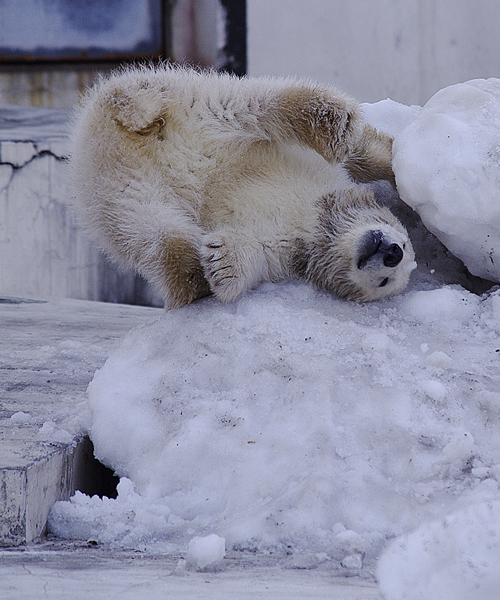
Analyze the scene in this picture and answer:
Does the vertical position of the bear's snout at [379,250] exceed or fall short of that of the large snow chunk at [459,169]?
it falls short

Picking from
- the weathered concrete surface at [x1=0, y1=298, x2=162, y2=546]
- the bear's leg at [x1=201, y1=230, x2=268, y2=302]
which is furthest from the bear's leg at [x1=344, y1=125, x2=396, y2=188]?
the weathered concrete surface at [x1=0, y1=298, x2=162, y2=546]

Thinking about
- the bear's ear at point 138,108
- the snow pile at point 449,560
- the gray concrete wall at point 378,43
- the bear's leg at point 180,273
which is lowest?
the snow pile at point 449,560

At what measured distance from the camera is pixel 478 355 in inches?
47.3

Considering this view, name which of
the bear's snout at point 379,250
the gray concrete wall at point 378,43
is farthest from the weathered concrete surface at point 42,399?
the gray concrete wall at point 378,43

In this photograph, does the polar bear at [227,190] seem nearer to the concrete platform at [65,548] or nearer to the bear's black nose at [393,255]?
the bear's black nose at [393,255]

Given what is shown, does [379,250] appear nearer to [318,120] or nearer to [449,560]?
[318,120]

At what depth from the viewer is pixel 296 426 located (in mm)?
1049

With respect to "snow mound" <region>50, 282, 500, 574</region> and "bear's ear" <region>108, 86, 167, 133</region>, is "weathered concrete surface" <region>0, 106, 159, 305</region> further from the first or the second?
"snow mound" <region>50, 282, 500, 574</region>

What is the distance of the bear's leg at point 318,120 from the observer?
1.42m

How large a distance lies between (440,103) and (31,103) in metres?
2.90

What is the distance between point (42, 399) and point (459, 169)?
924 millimetres

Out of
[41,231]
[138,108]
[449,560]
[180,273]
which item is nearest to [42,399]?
[180,273]

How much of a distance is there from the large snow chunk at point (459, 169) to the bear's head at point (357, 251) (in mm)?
86

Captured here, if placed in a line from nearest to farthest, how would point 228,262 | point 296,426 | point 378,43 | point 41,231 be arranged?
point 296,426, point 228,262, point 41,231, point 378,43
